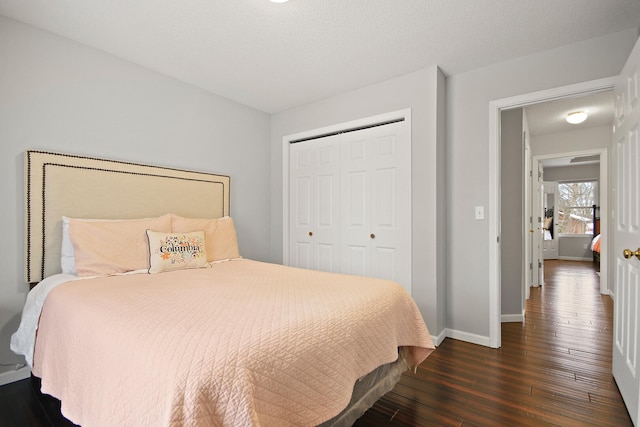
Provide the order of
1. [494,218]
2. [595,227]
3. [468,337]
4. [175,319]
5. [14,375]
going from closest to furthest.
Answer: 1. [175,319]
2. [14,375]
3. [494,218]
4. [468,337]
5. [595,227]

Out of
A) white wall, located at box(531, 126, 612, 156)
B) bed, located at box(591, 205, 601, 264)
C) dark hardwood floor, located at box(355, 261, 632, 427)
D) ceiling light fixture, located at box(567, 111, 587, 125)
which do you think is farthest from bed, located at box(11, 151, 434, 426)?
bed, located at box(591, 205, 601, 264)

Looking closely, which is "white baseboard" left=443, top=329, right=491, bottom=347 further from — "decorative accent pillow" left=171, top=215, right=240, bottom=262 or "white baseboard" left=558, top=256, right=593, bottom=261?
"white baseboard" left=558, top=256, right=593, bottom=261

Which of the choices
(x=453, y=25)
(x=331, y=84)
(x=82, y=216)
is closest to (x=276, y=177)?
(x=331, y=84)

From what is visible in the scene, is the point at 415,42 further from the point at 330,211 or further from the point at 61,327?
the point at 61,327

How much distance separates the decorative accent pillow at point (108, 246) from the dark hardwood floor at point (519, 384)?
72.9 inches

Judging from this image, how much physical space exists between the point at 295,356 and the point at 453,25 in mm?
2283

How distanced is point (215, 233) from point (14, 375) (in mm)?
1598

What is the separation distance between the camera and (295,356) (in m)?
1.10

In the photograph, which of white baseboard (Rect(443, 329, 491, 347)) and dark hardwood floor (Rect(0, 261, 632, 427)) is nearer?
dark hardwood floor (Rect(0, 261, 632, 427))

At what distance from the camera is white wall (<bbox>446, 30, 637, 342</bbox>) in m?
2.48

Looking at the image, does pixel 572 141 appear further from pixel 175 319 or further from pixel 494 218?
pixel 175 319

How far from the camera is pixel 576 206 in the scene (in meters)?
8.03

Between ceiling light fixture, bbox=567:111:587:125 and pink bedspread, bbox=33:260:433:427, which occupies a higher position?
ceiling light fixture, bbox=567:111:587:125

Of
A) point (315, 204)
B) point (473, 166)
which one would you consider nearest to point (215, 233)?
point (315, 204)
